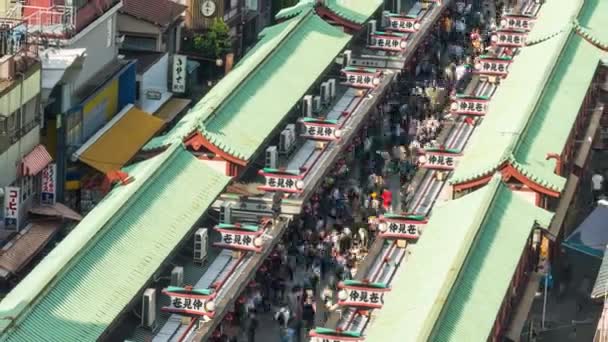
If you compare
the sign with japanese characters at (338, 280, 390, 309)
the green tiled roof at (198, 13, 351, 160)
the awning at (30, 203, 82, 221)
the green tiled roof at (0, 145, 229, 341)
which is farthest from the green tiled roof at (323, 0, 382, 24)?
the sign with japanese characters at (338, 280, 390, 309)

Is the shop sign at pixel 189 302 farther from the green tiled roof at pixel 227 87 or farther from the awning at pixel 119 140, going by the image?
the awning at pixel 119 140

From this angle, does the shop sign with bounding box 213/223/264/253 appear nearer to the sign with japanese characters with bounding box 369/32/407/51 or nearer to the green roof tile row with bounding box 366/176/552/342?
the green roof tile row with bounding box 366/176/552/342

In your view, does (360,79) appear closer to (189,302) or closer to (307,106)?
(307,106)

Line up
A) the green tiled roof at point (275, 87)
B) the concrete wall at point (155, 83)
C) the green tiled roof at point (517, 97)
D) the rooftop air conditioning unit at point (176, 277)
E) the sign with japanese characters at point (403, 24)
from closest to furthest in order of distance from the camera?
the rooftop air conditioning unit at point (176, 277)
the green tiled roof at point (517, 97)
the green tiled roof at point (275, 87)
the concrete wall at point (155, 83)
the sign with japanese characters at point (403, 24)

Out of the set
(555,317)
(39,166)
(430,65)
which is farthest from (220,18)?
(555,317)

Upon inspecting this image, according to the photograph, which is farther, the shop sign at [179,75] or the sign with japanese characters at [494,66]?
the sign with japanese characters at [494,66]

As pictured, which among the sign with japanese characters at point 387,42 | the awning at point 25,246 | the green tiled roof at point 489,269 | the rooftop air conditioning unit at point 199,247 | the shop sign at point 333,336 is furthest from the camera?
the sign with japanese characters at point 387,42

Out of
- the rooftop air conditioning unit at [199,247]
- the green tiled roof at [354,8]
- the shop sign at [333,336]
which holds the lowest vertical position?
the green tiled roof at [354,8]

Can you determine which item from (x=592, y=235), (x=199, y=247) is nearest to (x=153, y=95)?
(x=199, y=247)

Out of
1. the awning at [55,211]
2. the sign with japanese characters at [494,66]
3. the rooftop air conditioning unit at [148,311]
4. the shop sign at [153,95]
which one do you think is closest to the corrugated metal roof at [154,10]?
the shop sign at [153,95]

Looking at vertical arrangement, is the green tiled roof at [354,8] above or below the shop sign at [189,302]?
below
